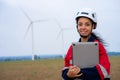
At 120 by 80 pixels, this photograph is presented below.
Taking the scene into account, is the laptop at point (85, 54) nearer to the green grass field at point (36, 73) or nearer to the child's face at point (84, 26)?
the child's face at point (84, 26)

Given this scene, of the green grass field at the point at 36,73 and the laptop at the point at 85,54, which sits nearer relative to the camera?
the laptop at the point at 85,54

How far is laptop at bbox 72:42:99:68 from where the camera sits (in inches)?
83.2

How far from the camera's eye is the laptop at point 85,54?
2.11 m

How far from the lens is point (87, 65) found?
2.14m

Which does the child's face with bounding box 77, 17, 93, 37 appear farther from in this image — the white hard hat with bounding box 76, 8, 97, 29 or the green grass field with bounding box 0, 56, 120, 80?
the green grass field with bounding box 0, 56, 120, 80

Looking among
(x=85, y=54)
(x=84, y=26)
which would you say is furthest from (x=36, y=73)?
(x=85, y=54)

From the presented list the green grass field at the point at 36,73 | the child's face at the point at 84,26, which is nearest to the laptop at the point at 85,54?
the child's face at the point at 84,26

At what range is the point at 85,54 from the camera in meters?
2.13

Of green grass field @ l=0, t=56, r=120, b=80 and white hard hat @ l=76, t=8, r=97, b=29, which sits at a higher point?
white hard hat @ l=76, t=8, r=97, b=29

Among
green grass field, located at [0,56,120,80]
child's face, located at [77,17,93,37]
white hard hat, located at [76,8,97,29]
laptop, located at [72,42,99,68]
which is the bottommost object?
green grass field, located at [0,56,120,80]

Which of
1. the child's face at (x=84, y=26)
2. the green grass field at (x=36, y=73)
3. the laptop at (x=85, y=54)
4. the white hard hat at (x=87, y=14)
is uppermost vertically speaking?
the white hard hat at (x=87, y=14)

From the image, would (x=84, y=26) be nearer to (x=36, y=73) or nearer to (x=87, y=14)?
(x=87, y=14)

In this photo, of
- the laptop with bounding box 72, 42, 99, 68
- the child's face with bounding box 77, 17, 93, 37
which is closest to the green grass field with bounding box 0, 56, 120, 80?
the child's face with bounding box 77, 17, 93, 37

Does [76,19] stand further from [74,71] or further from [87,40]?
[74,71]
